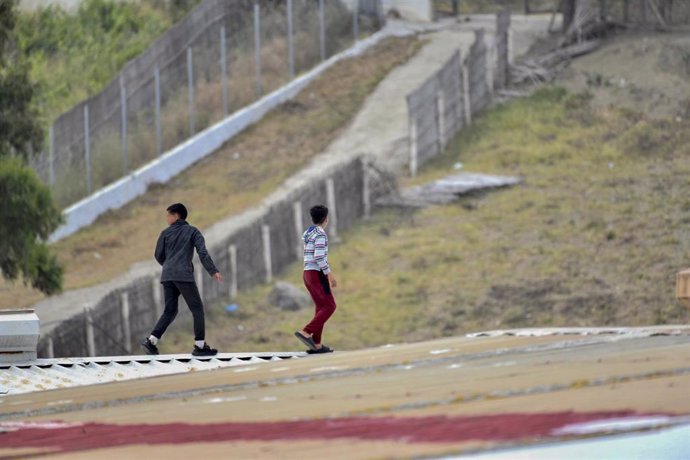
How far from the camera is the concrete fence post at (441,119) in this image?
3750 cm

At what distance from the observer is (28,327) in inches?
611

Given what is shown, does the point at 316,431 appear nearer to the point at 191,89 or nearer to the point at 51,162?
the point at 51,162

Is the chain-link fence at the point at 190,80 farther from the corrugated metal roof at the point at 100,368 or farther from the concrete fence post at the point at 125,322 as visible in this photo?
the corrugated metal roof at the point at 100,368

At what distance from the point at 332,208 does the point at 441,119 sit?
20.1ft

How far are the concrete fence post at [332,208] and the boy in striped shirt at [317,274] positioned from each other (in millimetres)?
16644

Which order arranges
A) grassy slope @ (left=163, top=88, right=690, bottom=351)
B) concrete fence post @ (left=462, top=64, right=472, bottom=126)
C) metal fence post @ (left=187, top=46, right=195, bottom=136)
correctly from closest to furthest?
grassy slope @ (left=163, top=88, right=690, bottom=351), metal fence post @ (left=187, top=46, right=195, bottom=136), concrete fence post @ (left=462, top=64, right=472, bottom=126)

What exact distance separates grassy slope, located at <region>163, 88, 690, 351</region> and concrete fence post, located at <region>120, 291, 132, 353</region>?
114 cm

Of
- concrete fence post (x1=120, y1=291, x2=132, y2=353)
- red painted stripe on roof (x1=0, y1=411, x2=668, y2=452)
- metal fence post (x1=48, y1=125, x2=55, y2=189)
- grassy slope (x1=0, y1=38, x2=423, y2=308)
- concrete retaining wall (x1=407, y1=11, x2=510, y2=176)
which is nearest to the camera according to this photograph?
red painted stripe on roof (x1=0, y1=411, x2=668, y2=452)

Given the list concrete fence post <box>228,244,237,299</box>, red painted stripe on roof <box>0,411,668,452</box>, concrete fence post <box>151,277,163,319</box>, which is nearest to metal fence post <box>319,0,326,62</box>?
concrete fence post <box>228,244,237,299</box>

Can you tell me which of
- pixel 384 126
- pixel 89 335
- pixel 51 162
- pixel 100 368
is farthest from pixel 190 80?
pixel 100 368

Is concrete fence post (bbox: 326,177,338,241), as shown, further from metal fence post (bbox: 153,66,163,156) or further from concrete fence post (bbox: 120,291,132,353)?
concrete fence post (bbox: 120,291,132,353)

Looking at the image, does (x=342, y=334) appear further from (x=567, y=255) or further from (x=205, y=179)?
(x=205, y=179)

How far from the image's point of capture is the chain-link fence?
118 ft

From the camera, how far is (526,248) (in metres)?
31.5
